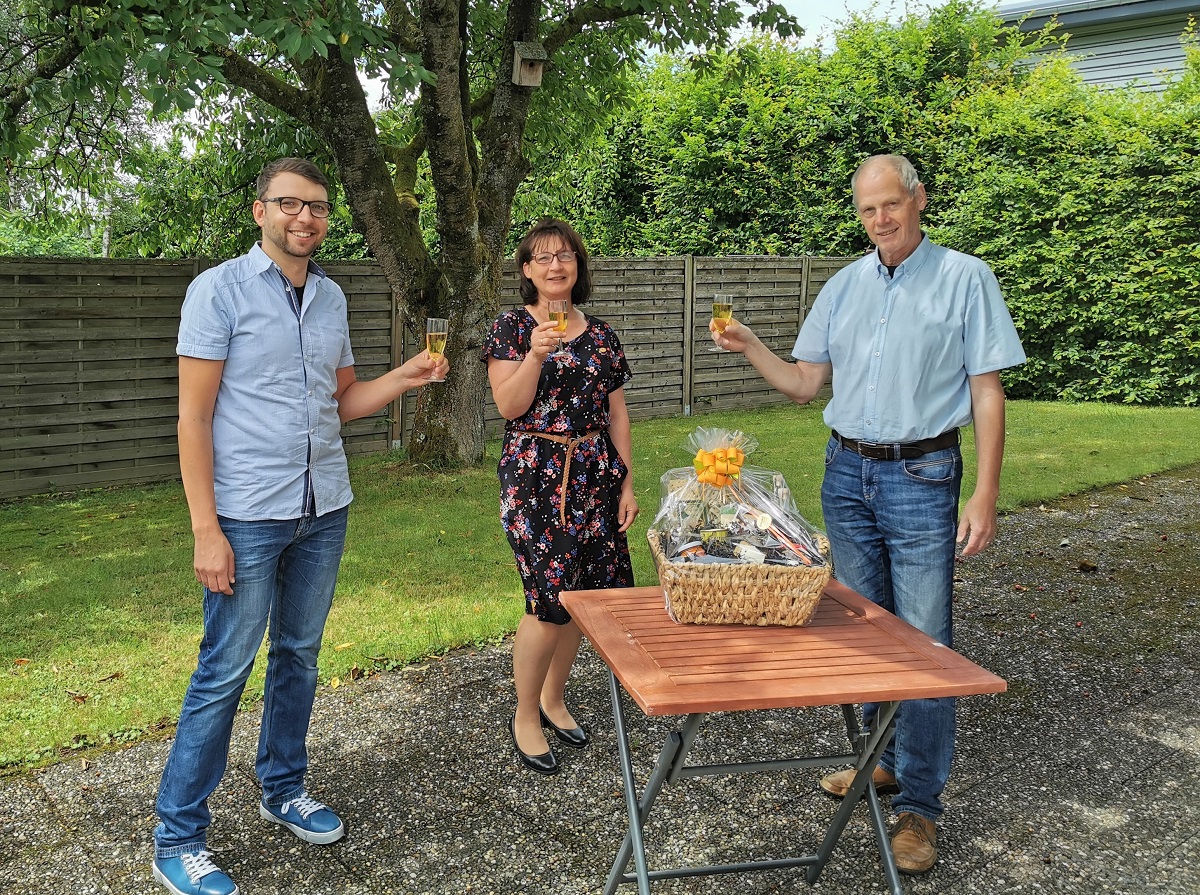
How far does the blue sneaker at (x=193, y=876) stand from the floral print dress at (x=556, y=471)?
1.29 m

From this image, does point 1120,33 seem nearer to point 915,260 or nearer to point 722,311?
point 915,260

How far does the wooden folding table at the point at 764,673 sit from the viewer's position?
2223 mm

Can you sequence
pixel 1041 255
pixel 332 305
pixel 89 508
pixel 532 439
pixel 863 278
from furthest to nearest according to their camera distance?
pixel 1041 255 → pixel 89 508 → pixel 532 439 → pixel 863 278 → pixel 332 305

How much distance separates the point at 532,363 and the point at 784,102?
13.0 metres

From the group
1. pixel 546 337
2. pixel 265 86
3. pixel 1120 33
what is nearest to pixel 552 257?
pixel 546 337

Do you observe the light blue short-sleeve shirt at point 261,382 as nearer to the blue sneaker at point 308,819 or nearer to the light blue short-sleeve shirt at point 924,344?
the blue sneaker at point 308,819

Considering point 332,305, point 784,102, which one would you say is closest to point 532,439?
point 332,305

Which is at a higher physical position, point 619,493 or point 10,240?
point 10,240

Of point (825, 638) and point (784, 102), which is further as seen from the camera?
point (784, 102)

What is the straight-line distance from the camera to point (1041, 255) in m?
13.0

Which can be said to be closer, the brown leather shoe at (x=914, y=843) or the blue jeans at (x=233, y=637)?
the blue jeans at (x=233, y=637)

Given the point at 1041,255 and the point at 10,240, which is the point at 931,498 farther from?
the point at 10,240

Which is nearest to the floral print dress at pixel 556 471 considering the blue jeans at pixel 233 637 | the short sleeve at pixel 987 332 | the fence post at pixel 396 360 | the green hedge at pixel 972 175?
the blue jeans at pixel 233 637

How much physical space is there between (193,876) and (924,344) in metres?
2.59
